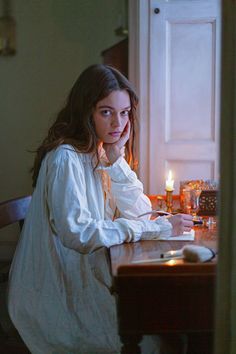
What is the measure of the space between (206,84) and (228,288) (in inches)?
92.4

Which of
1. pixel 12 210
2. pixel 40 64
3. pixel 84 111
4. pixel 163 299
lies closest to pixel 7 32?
pixel 40 64

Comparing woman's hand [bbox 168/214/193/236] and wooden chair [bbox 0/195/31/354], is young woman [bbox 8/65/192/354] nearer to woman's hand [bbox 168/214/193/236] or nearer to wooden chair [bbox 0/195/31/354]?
woman's hand [bbox 168/214/193/236]

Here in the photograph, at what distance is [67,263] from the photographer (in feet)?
5.72

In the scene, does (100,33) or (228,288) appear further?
(100,33)

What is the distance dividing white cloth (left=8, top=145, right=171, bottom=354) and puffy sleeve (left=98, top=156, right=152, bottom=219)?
13cm

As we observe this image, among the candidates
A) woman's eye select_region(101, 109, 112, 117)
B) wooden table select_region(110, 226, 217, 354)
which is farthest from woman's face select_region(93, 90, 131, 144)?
wooden table select_region(110, 226, 217, 354)

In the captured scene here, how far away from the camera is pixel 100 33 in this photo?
3.79 meters

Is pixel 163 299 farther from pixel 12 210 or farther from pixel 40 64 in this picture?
pixel 40 64

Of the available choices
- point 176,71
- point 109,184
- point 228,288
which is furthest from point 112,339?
point 176,71

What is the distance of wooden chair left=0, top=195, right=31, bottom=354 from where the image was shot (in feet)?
6.69

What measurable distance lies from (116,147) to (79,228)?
1.60 feet

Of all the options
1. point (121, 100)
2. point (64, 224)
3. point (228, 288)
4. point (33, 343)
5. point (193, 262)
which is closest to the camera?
point (228, 288)

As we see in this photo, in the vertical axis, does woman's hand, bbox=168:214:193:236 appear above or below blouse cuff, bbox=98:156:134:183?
below

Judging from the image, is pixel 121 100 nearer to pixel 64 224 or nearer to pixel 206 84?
pixel 64 224
